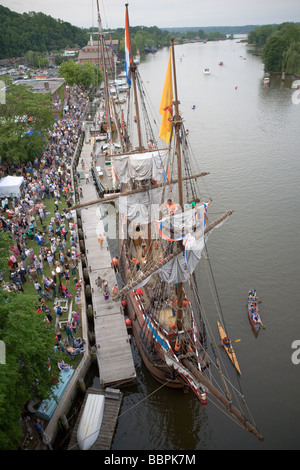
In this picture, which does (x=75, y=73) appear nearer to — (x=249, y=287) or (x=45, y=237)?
(x=45, y=237)

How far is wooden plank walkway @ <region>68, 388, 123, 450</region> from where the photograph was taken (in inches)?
722

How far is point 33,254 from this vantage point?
2842 cm

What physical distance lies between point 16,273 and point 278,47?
108 metres

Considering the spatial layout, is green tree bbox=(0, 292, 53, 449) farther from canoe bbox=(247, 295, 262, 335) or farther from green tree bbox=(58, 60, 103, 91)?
green tree bbox=(58, 60, 103, 91)

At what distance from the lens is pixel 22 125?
42.7m

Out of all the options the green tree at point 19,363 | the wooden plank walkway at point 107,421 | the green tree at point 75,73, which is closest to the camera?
the green tree at point 19,363

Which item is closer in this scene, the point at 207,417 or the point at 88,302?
the point at 207,417

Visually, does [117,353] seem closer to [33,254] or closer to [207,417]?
[207,417]

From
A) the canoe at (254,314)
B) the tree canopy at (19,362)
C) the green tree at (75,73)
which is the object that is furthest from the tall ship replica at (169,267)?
the green tree at (75,73)

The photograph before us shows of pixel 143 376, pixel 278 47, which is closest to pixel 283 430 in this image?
pixel 143 376

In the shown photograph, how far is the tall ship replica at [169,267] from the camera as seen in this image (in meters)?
18.6

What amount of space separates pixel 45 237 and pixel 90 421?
1798cm

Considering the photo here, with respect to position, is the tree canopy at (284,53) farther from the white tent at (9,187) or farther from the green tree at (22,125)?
the white tent at (9,187)

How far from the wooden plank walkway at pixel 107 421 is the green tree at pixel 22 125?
29.8 m
